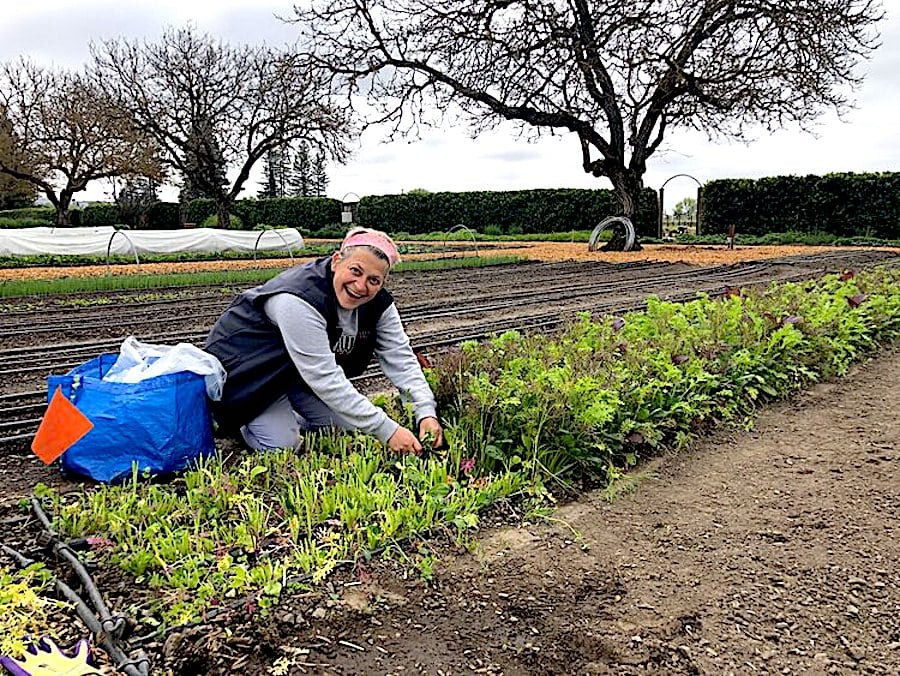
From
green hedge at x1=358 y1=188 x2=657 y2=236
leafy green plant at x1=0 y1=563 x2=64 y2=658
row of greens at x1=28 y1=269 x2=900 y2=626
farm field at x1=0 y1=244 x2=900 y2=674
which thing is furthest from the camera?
green hedge at x1=358 y1=188 x2=657 y2=236

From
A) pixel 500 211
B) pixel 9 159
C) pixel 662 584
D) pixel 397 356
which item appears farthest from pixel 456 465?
pixel 9 159

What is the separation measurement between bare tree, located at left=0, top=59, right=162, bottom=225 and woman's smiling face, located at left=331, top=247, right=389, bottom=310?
87.9ft

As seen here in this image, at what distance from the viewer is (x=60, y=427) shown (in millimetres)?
3014

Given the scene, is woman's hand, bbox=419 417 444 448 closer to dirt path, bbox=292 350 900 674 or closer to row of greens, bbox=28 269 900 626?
row of greens, bbox=28 269 900 626

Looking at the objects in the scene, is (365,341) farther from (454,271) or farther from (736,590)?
(454,271)

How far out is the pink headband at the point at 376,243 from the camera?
302 cm

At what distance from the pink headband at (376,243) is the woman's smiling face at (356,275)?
3cm

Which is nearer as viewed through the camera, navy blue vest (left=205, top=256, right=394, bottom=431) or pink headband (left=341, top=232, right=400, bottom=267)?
pink headband (left=341, top=232, right=400, bottom=267)

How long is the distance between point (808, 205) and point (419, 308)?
17.7 meters

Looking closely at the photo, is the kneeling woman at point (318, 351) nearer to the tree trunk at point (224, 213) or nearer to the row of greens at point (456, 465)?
the row of greens at point (456, 465)

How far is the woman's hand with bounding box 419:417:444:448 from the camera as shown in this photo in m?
3.18

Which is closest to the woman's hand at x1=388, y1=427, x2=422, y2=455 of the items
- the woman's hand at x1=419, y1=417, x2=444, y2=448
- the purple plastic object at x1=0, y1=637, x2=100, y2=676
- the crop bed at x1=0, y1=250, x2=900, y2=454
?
the woman's hand at x1=419, y1=417, x2=444, y2=448

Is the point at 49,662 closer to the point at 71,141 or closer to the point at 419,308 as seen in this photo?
the point at 419,308

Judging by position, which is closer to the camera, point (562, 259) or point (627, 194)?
point (562, 259)
